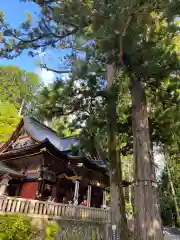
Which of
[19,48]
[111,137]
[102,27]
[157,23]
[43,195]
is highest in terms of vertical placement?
[157,23]

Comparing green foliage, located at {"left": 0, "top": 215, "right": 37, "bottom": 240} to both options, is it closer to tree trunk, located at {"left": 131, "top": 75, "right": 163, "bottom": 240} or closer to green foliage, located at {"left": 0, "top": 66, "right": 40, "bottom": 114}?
tree trunk, located at {"left": 131, "top": 75, "right": 163, "bottom": 240}

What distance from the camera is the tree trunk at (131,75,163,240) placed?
3.93 meters

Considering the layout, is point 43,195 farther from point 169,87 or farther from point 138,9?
point 138,9

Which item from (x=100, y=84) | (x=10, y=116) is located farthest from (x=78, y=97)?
(x=10, y=116)

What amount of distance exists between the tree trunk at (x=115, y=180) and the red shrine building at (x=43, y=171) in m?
3.69

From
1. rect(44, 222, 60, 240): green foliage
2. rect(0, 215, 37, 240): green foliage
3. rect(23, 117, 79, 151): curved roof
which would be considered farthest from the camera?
rect(23, 117, 79, 151): curved roof

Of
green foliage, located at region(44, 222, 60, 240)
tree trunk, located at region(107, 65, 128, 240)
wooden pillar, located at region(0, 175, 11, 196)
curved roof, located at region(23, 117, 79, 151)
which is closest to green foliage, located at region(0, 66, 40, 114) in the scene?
curved roof, located at region(23, 117, 79, 151)

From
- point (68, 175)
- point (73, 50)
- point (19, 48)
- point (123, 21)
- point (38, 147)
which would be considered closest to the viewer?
point (123, 21)

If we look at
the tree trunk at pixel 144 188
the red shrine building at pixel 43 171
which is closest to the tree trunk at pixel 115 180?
the tree trunk at pixel 144 188

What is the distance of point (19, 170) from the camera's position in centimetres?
1139

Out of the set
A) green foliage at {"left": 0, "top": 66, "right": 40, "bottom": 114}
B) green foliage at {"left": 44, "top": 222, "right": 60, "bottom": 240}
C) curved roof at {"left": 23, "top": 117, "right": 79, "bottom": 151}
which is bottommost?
green foliage at {"left": 44, "top": 222, "right": 60, "bottom": 240}

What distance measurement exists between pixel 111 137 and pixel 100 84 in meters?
1.97

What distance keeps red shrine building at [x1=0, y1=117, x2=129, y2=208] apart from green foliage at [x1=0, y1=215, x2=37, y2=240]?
278 cm

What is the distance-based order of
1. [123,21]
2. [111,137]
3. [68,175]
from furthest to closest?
[68,175] → [111,137] → [123,21]
